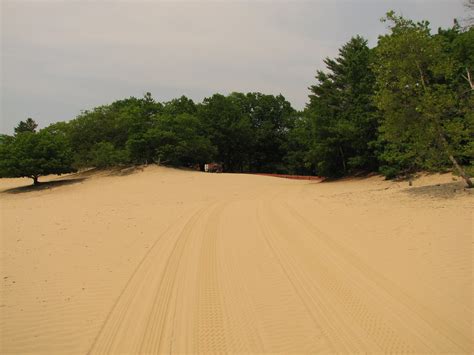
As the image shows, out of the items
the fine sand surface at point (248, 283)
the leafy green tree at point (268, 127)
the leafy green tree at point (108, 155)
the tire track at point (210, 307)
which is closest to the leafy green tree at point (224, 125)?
the leafy green tree at point (268, 127)

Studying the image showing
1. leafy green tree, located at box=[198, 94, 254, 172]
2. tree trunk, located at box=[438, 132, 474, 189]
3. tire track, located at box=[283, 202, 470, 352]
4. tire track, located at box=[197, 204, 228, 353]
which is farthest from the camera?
leafy green tree, located at box=[198, 94, 254, 172]

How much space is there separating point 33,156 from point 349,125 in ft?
93.8

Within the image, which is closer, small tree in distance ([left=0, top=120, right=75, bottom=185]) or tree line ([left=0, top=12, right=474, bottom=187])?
tree line ([left=0, top=12, right=474, bottom=187])

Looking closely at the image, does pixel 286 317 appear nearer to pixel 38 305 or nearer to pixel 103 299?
pixel 103 299

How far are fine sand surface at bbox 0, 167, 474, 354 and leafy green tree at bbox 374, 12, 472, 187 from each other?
2615 millimetres

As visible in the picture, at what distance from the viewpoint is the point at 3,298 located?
6.35 m

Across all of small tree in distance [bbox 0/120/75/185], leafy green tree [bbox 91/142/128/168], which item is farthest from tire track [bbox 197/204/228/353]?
leafy green tree [bbox 91/142/128/168]

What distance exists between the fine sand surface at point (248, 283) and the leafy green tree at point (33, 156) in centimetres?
2485

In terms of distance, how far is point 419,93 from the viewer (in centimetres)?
1470

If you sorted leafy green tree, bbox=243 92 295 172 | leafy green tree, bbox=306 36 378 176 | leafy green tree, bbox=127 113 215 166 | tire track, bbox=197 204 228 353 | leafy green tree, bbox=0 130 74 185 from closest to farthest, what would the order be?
tire track, bbox=197 204 228 353 → leafy green tree, bbox=306 36 378 176 → leafy green tree, bbox=0 130 74 185 → leafy green tree, bbox=127 113 215 166 → leafy green tree, bbox=243 92 295 172

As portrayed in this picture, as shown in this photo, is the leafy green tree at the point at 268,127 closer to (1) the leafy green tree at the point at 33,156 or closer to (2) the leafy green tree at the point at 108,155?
(2) the leafy green tree at the point at 108,155

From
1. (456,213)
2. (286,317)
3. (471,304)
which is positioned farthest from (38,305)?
(456,213)

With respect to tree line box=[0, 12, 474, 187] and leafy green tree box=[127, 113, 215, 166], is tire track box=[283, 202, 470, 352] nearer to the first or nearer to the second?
tree line box=[0, 12, 474, 187]

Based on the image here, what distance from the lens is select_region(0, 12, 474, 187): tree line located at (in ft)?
48.2
